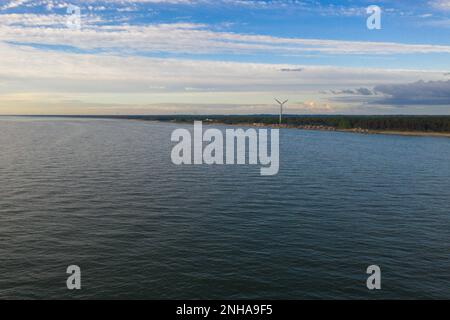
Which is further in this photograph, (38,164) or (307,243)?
(38,164)

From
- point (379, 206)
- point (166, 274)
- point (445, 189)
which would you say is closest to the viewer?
point (166, 274)

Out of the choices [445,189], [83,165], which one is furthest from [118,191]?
[445,189]

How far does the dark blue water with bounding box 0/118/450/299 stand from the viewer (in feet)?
108

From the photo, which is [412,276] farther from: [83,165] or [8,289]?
[83,165]

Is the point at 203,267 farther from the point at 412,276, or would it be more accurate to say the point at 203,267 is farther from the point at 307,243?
the point at 412,276

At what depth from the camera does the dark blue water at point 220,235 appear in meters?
32.9

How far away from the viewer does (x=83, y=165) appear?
89125mm

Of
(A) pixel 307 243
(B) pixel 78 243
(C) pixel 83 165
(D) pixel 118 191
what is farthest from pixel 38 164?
(A) pixel 307 243

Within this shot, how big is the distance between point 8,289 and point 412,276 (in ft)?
107

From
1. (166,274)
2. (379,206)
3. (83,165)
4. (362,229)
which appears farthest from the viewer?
(83,165)

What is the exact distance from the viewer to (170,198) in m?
60.1

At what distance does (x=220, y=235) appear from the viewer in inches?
1721
